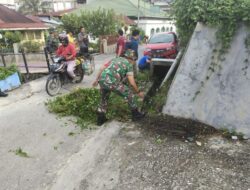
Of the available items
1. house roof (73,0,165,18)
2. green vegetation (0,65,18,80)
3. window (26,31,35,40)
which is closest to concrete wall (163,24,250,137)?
green vegetation (0,65,18,80)

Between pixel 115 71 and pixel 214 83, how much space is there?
1930mm

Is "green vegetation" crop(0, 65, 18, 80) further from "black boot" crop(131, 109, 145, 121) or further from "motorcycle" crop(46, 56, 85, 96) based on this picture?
"black boot" crop(131, 109, 145, 121)

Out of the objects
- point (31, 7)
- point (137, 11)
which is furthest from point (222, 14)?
point (31, 7)

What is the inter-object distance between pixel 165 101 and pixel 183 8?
1.98m

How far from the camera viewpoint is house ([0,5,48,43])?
25.0 metres

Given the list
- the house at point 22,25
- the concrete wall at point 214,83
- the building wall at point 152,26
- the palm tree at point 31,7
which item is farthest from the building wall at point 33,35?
the palm tree at point 31,7

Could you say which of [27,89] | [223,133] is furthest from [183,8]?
[27,89]

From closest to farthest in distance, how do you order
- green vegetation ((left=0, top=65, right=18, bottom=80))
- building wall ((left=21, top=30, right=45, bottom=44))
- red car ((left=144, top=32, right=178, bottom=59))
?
green vegetation ((left=0, top=65, right=18, bottom=80)) → red car ((left=144, top=32, right=178, bottom=59)) → building wall ((left=21, top=30, right=45, bottom=44))

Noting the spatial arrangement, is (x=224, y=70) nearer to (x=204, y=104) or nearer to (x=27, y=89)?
(x=204, y=104)

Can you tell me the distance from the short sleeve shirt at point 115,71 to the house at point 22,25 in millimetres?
21055

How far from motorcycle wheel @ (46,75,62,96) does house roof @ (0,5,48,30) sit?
17916 millimetres

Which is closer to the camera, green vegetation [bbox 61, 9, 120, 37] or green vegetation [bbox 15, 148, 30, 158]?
green vegetation [bbox 15, 148, 30, 158]

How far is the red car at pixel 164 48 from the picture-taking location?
13.3 metres

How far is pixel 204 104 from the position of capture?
574 centimetres
